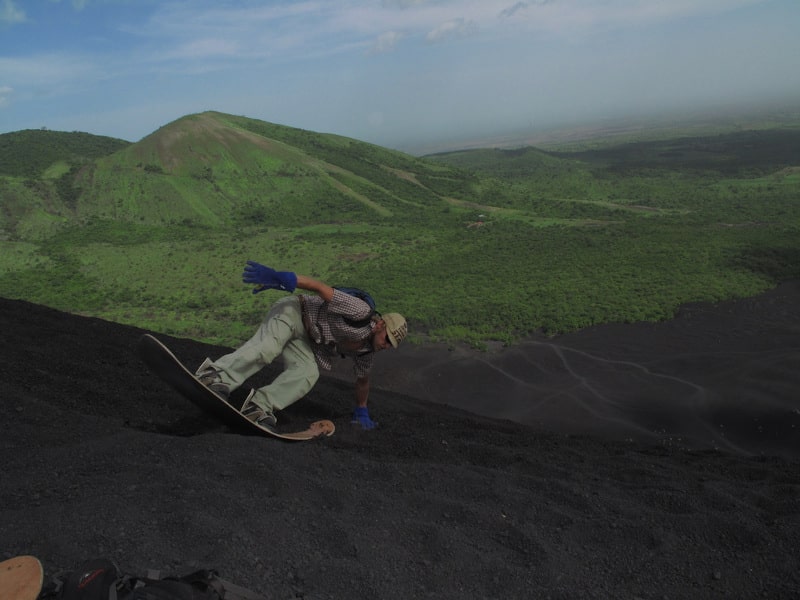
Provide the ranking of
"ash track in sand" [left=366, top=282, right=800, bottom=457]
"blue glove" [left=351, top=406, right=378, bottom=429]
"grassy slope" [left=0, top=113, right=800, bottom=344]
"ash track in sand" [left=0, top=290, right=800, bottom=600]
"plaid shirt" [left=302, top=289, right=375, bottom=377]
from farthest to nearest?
1. "grassy slope" [left=0, top=113, right=800, bottom=344]
2. "ash track in sand" [left=366, top=282, right=800, bottom=457]
3. "blue glove" [left=351, top=406, right=378, bottom=429]
4. "plaid shirt" [left=302, top=289, right=375, bottom=377]
5. "ash track in sand" [left=0, top=290, right=800, bottom=600]

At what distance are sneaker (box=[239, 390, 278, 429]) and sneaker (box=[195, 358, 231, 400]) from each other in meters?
0.26

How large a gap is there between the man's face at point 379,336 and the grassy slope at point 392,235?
11.9 metres

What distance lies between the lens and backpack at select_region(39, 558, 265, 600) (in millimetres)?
1886

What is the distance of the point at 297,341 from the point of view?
5047 mm

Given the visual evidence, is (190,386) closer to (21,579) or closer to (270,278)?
Answer: (270,278)

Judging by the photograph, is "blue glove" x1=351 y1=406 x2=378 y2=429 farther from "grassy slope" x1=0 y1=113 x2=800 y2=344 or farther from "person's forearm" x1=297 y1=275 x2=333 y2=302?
"grassy slope" x1=0 y1=113 x2=800 y2=344

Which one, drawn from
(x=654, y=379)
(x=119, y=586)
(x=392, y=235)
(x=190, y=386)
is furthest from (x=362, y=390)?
(x=392, y=235)

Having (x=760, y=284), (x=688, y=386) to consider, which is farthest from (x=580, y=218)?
(x=688, y=386)

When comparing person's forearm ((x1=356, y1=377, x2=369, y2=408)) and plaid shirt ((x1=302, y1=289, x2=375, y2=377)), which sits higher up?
plaid shirt ((x1=302, y1=289, x2=375, y2=377))

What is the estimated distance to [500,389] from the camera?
43.6 ft

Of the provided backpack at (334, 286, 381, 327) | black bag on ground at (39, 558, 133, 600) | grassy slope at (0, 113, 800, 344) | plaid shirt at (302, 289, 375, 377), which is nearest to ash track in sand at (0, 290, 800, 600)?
black bag on ground at (39, 558, 133, 600)

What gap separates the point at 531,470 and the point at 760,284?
67.0ft

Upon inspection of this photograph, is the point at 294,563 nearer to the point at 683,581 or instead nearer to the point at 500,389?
the point at 683,581

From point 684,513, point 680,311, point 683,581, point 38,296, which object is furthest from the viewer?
point 38,296
